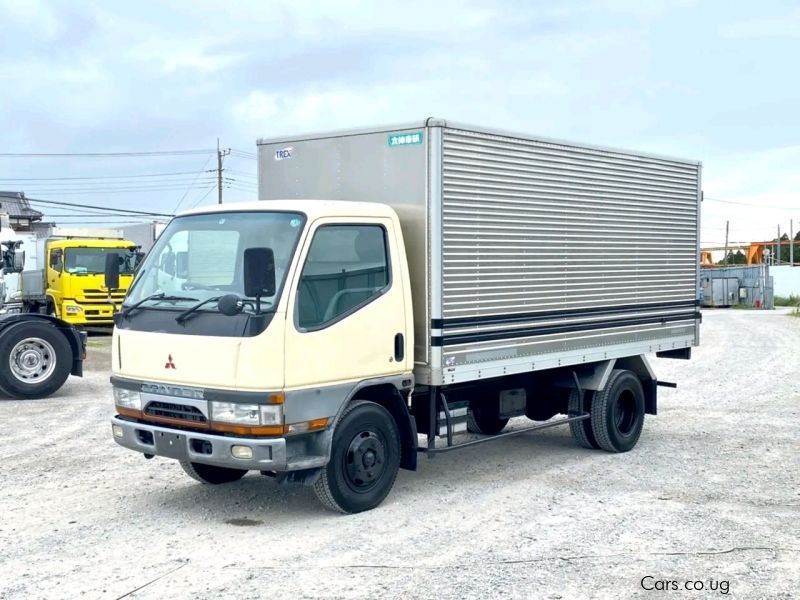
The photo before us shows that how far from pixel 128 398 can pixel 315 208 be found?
2.07m

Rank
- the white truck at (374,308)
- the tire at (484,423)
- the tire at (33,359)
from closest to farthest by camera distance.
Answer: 1. the white truck at (374,308)
2. the tire at (484,423)
3. the tire at (33,359)

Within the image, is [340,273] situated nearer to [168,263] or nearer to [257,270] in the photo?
[257,270]

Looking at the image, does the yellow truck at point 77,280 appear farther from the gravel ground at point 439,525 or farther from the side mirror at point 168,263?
the side mirror at point 168,263

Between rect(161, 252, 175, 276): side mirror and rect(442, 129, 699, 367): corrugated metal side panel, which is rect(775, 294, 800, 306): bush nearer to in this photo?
rect(442, 129, 699, 367): corrugated metal side panel

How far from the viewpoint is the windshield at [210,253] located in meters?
7.02

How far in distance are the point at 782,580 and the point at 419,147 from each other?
406 cm

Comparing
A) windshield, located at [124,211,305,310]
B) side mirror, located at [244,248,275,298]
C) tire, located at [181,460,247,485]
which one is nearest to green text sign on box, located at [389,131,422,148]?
windshield, located at [124,211,305,310]

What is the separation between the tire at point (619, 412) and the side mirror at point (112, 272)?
192 inches

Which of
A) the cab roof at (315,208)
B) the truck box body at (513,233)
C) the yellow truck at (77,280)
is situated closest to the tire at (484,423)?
the truck box body at (513,233)

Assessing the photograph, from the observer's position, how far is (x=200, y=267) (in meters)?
7.25

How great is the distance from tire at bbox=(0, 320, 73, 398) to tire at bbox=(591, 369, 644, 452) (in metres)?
8.20

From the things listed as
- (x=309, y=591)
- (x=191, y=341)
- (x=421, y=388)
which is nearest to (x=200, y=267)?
(x=191, y=341)

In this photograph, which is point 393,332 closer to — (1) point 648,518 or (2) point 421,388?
(2) point 421,388

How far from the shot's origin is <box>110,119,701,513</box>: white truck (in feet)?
22.3
